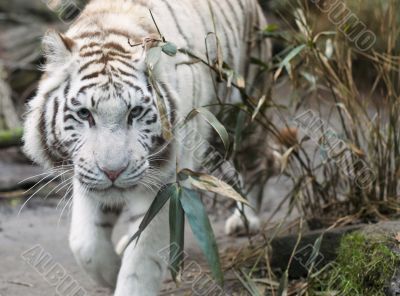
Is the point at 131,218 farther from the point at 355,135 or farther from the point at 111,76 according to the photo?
the point at 355,135

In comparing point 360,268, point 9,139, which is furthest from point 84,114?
point 9,139

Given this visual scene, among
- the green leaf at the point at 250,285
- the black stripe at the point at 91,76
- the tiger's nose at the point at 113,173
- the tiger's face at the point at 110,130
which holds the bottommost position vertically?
the green leaf at the point at 250,285

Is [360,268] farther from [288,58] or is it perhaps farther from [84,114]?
[84,114]

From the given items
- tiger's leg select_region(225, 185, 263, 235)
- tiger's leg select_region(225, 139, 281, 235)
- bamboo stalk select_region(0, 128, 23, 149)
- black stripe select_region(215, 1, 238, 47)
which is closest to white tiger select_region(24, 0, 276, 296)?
black stripe select_region(215, 1, 238, 47)

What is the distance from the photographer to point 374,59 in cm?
328

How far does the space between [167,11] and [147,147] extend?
29.9 inches

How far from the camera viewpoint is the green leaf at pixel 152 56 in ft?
8.18

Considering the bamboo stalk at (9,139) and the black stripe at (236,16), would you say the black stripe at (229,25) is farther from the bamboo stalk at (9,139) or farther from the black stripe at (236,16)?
the bamboo stalk at (9,139)

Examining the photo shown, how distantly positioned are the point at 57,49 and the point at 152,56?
424 millimetres

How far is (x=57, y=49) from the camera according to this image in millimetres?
2709

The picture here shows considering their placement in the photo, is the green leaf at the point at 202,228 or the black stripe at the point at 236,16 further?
the black stripe at the point at 236,16

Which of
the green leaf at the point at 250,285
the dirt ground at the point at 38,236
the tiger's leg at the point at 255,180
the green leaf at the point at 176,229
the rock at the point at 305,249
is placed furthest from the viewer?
the tiger's leg at the point at 255,180

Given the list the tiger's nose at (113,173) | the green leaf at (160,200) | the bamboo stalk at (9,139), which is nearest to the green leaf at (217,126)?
the green leaf at (160,200)
